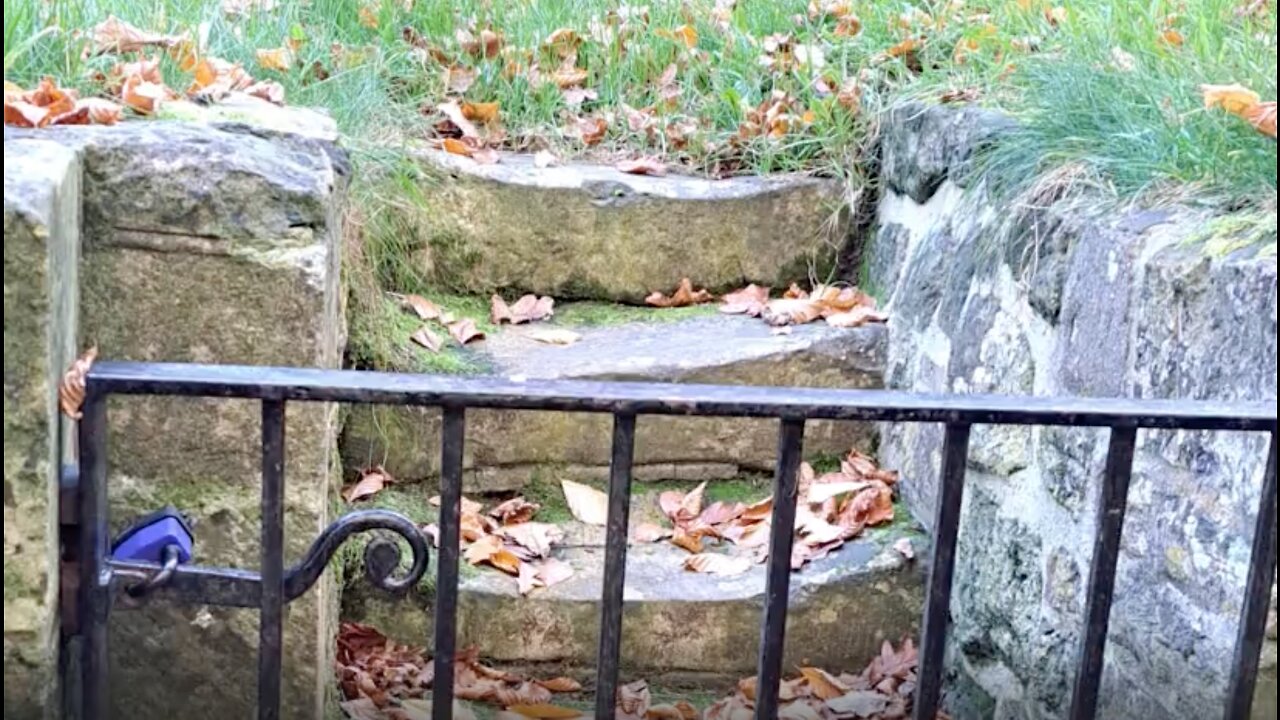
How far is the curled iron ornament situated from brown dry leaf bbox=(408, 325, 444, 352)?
5.21ft

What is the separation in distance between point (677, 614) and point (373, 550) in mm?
1358

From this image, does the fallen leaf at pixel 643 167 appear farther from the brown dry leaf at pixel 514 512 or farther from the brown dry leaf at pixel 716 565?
the brown dry leaf at pixel 716 565

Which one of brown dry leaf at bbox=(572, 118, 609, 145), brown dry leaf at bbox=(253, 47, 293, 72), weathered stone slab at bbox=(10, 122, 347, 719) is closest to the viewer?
weathered stone slab at bbox=(10, 122, 347, 719)

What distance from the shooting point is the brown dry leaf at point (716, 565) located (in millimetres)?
2908

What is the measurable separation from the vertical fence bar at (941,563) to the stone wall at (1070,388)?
1.92 ft

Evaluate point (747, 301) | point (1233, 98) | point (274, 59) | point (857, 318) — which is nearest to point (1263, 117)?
point (1233, 98)

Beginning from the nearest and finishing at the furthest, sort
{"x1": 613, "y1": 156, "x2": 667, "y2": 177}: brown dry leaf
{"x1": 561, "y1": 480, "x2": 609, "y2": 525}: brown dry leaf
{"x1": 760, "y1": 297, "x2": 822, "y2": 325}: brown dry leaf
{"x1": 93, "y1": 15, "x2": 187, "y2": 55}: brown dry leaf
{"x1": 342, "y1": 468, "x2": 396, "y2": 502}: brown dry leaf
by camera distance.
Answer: {"x1": 93, "y1": 15, "x2": 187, "y2": 55}: brown dry leaf, {"x1": 342, "y1": 468, "x2": 396, "y2": 502}: brown dry leaf, {"x1": 561, "y1": 480, "x2": 609, "y2": 525}: brown dry leaf, {"x1": 760, "y1": 297, "x2": 822, "y2": 325}: brown dry leaf, {"x1": 613, "y1": 156, "x2": 667, "y2": 177}: brown dry leaf

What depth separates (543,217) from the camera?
349 centimetres

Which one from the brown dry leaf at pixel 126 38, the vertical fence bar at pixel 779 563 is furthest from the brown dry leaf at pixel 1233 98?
the brown dry leaf at pixel 126 38

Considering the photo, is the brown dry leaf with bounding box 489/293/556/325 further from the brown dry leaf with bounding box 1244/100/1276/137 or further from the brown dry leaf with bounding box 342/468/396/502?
the brown dry leaf with bounding box 1244/100/1276/137

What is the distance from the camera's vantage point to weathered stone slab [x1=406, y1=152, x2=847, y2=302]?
3451 millimetres

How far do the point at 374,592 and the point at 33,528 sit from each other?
1316mm

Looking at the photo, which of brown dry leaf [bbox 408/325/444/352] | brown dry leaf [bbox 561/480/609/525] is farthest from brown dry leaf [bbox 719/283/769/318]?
brown dry leaf [bbox 408/325/444/352]

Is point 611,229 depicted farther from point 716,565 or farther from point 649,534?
point 716,565
